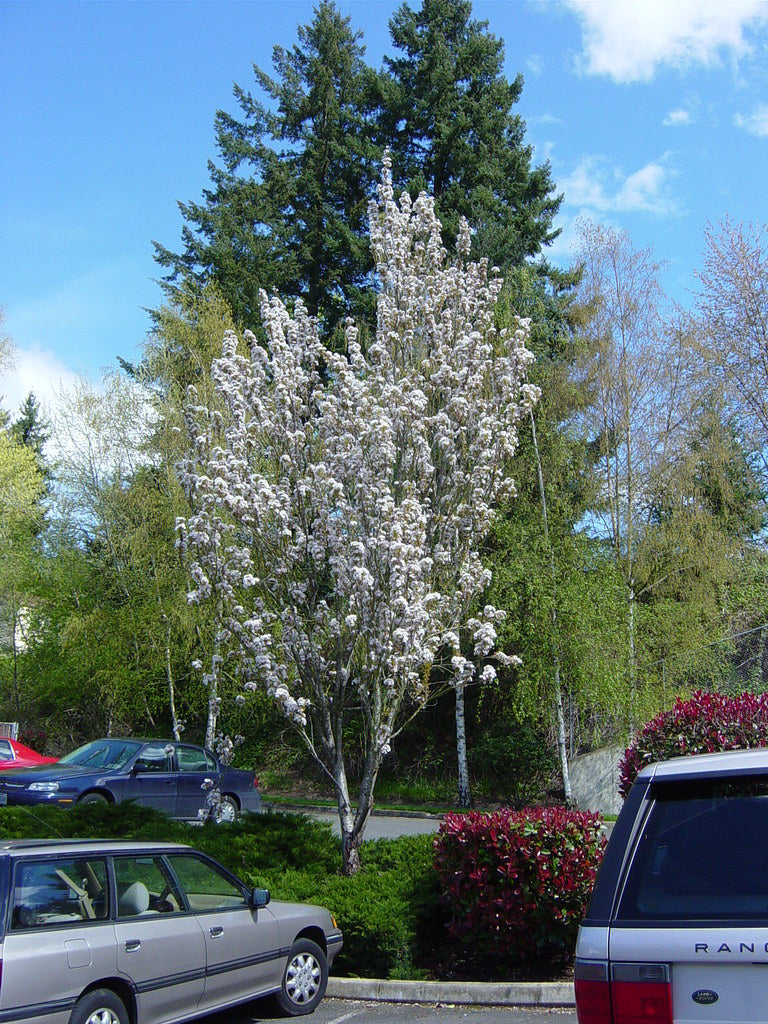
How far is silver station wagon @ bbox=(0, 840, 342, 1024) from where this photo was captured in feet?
16.8

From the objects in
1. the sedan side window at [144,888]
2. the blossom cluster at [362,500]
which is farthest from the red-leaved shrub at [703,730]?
the sedan side window at [144,888]

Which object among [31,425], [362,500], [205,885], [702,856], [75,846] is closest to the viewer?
[702,856]

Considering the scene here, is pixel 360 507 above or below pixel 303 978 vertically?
above

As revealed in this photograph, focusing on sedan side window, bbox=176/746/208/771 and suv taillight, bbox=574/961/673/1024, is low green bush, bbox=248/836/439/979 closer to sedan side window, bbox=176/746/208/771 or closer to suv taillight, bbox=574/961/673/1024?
suv taillight, bbox=574/961/673/1024

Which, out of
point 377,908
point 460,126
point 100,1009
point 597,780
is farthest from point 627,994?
point 460,126

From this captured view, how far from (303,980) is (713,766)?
495 cm

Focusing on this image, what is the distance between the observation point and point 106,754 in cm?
1561

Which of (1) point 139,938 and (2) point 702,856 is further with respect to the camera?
(1) point 139,938

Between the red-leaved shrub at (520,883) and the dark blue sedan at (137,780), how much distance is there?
258 inches

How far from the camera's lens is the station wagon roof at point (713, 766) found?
3242 mm

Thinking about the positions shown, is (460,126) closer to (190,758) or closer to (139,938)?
(190,758)

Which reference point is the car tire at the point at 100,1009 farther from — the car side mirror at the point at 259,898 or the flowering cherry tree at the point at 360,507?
the flowering cherry tree at the point at 360,507

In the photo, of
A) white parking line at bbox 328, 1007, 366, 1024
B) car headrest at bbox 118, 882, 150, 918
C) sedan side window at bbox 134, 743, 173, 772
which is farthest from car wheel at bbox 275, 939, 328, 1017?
sedan side window at bbox 134, 743, 173, 772

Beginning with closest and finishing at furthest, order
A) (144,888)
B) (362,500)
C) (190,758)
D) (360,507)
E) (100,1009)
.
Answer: (100,1009) → (144,888) → (362,500) → (360,507) → (190,758)
